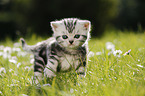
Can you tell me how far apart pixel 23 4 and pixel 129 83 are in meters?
7.57

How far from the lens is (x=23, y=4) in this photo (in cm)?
857

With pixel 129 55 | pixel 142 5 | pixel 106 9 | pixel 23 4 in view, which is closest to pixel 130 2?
pixel 142 5

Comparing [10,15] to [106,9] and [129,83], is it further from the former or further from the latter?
[129,83]

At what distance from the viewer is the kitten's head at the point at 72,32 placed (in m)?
2.39

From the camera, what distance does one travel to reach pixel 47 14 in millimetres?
8148

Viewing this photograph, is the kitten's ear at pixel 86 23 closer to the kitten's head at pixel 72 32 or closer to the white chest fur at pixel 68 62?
the kitten's head at pixel 72 32

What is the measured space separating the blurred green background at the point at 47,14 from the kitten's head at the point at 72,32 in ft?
17.0

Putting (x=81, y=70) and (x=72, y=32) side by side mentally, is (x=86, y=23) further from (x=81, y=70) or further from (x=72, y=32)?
(x=81, y=70)

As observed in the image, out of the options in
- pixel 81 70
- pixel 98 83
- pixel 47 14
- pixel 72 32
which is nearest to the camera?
pixel 98 83

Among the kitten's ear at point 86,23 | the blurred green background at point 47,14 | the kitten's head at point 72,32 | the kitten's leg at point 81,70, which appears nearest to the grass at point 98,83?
the kitten's leg at point 81,70

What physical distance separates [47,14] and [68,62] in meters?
6.03

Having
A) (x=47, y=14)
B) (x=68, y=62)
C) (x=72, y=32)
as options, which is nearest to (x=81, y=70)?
(x=68, y=62)

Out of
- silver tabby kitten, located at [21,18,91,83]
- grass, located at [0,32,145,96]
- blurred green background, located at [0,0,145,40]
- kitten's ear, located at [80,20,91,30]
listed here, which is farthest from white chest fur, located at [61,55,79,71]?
blurred green background, located at [0,0,145,40]

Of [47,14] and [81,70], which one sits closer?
[81,70]
